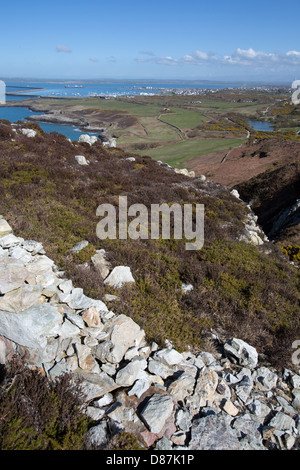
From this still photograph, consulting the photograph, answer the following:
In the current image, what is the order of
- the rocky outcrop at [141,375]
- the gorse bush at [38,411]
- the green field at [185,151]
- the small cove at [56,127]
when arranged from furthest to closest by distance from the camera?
the small cove at [56,127], the green field at [185,151], the rocky outcrop at [141,375], the gorse bush at [38,411]

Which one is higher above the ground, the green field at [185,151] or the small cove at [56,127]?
the small cove at [56,127]

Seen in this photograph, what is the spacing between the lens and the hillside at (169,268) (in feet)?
20.3

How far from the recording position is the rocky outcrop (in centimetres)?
389

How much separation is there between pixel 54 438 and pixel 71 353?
1282 mm

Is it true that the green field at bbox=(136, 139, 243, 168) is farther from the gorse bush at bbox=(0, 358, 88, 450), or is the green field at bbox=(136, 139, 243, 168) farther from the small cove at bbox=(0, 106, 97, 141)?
the gorse bush at bbox=(0, 358, 88, 450)

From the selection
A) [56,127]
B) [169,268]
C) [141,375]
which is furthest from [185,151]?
[56,127]

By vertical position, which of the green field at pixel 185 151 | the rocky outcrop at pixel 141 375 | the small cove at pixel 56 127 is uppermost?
the small cove at pixel 56 127

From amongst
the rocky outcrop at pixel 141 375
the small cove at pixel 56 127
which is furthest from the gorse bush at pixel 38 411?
the small cove at pixel 56 127

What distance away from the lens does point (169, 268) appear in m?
8.05

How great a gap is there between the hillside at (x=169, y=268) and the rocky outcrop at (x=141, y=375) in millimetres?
554

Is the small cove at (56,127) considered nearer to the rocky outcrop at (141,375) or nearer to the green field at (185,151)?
the green field at (185,151)

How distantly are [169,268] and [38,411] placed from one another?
16.9 feet

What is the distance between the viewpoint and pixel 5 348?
4266 millimetres

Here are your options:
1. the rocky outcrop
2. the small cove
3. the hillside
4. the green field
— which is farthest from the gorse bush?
the small cove
